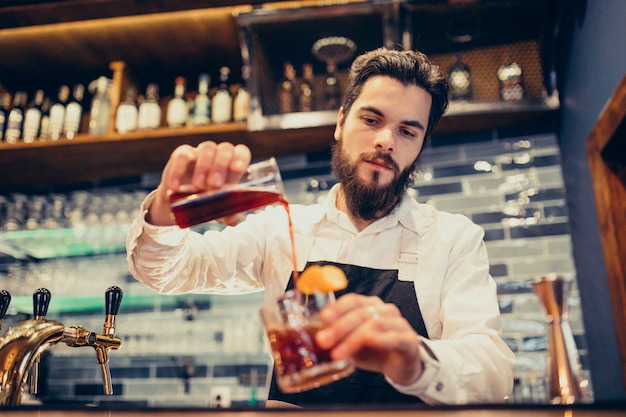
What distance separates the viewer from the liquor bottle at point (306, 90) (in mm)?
2808

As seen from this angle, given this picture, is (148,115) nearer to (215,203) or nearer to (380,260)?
(380,260)

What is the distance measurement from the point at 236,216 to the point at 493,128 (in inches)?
80.1

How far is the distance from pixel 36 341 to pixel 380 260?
87 centimetres

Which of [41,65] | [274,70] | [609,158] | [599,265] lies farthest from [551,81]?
[41,65]

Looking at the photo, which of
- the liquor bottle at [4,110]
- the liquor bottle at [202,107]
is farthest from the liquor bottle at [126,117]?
the liquor bottle at [4,110]

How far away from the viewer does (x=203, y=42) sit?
A: 289 centimetres

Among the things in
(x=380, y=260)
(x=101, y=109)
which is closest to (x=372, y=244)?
(x=380, y=260)

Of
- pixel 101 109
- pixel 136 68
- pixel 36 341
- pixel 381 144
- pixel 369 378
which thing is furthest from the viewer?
pixel 136 68

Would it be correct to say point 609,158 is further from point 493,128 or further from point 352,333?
point 352,333

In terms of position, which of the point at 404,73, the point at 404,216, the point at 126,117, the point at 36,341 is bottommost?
the point at 36,341

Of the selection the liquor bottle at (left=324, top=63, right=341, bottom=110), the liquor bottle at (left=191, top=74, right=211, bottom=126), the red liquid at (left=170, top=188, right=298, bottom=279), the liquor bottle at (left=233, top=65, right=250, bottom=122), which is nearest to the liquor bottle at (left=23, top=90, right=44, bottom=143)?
the liquor bottle at (left=191, top=74, right=211, bottom=126)

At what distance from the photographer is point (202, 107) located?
2854 millimetres

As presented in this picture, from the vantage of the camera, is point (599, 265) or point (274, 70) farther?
point (274, 70)

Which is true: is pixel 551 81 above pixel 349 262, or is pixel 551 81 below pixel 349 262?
above
